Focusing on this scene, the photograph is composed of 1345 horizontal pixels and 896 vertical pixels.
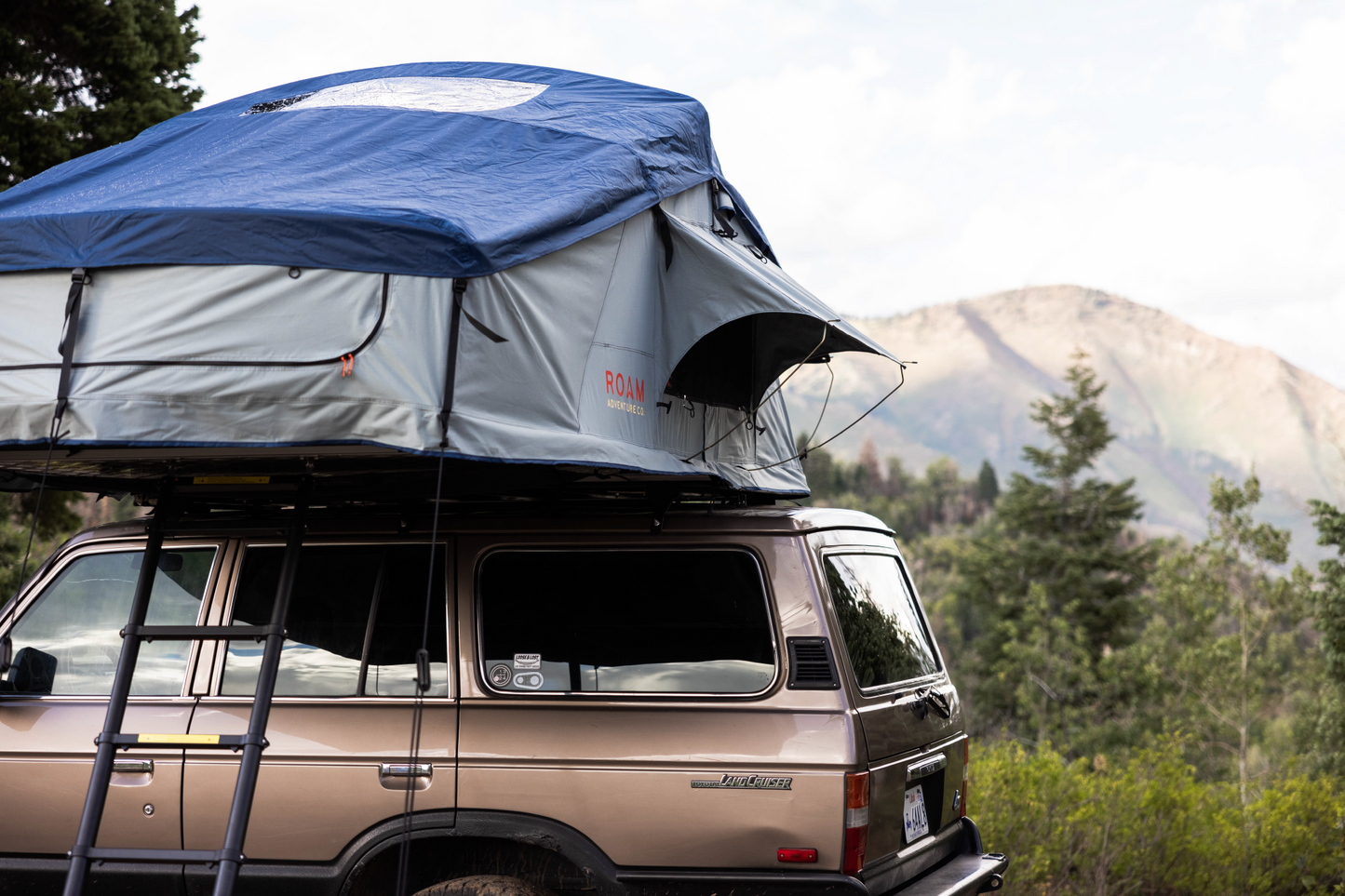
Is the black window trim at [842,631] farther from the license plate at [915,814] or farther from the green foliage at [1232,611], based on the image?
the green foliage at [1232,611]

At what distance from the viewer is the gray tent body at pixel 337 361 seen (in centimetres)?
318

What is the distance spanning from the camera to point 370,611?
14.4 ft

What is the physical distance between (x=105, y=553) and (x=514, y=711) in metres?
2.04

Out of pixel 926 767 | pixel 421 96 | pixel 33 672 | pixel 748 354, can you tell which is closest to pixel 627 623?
pixel 926 767

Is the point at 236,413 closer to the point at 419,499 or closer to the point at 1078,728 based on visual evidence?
the point at 419,499

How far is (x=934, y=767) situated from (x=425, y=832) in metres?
2.05

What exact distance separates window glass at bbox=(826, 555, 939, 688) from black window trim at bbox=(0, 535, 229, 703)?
2552 mm

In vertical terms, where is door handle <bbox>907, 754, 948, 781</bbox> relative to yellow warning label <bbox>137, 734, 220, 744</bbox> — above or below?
below

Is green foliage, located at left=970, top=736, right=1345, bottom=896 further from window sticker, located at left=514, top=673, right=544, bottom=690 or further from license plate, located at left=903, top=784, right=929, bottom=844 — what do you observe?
window sticker, located at left=514, top=673, right=544, bottom=690

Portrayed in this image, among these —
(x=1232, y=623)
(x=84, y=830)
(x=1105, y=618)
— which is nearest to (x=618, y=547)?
(x=84, y=830)

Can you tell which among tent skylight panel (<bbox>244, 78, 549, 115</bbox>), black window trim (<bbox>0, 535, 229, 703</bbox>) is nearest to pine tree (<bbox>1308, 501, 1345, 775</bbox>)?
tent skylight panel (<bbox>244, 78, 549, 115</bbox>)

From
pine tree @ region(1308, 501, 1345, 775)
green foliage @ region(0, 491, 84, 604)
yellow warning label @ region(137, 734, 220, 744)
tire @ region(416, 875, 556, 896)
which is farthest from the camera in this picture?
pine tree @ region(1308, 501, 1345, 775)

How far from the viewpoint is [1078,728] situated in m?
34.6

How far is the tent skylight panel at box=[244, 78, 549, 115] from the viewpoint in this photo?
15.4ft
